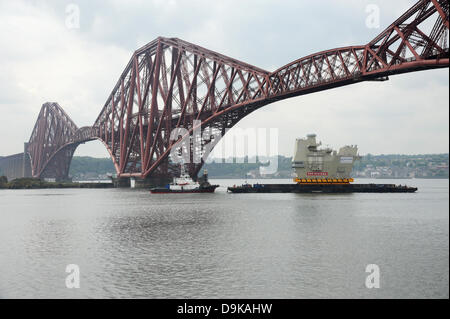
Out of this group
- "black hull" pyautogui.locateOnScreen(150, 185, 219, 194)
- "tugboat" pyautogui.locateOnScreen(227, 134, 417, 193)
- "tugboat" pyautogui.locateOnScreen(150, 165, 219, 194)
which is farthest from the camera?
"tugboat" pyautogui.locateOnScreen(150, 165, 219, 194)

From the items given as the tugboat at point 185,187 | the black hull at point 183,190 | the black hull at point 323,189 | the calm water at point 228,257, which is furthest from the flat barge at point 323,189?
the calm water at point 228,257

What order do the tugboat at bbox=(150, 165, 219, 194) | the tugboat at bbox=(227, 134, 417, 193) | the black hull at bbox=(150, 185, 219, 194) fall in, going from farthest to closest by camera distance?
1. the tugboat at bbox=(150, 165, 219, 194)
2. the black hull at bbox=(150, 185, 219, 194)
3. the tugboat at bbox=(227, 134, 417, 193)

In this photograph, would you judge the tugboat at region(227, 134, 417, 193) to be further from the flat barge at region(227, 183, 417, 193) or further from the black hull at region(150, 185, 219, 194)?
the black hull at region(150, 185, 219, 194)

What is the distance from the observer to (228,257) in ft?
90.0

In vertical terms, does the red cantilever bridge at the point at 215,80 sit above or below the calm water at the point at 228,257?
above

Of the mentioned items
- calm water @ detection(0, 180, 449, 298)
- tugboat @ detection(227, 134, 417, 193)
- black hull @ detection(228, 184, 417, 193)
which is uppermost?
tugboat @ detection(227, 134, 417, 193)

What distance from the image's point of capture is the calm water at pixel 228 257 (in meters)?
20.9

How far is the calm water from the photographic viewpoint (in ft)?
68.4

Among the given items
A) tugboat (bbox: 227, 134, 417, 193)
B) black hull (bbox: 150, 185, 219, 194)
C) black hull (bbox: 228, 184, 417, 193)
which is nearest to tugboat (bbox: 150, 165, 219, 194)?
black hull (bbox: 150, 185, 219, 194)

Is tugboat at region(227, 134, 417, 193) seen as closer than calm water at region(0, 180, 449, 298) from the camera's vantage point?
No

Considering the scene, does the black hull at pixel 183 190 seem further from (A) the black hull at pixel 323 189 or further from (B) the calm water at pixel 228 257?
(B) the calm water at pixel 228 257

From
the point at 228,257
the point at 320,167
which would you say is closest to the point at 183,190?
the point at 320,167

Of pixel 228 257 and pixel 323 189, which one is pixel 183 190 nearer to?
pixel 323 189

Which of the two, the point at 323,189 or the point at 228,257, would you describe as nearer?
the point at 228,257
